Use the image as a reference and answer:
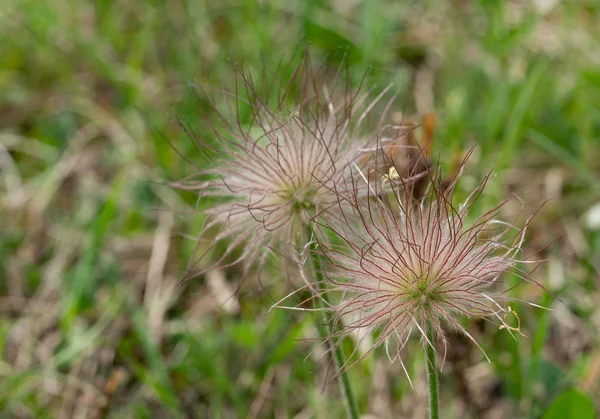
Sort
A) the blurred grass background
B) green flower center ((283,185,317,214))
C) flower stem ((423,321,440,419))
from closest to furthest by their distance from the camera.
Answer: flower stem ((423,321,440,419))
green flower center ((283,185,317,214))
the blurred grass background

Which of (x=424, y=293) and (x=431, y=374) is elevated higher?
(x=424, y=293)

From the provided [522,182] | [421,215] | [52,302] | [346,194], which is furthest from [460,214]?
[52,302]

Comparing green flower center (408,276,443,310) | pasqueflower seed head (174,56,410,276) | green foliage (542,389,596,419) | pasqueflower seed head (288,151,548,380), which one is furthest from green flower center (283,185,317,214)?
green foliage (542,389,596,419)

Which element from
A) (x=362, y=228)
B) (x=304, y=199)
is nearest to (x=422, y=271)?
(x=362, y=228)

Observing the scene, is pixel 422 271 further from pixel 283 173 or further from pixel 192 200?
pixel 192 200

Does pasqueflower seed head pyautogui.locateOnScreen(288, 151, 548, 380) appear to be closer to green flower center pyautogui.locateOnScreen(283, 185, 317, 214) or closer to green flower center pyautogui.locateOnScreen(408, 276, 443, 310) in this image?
green flower center pyautogui.locateOnScreen(408, 276, 443, 310)

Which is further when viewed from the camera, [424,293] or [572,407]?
[572,407]

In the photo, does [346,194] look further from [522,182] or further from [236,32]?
[236,32]

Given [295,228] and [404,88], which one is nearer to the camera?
[295,228]

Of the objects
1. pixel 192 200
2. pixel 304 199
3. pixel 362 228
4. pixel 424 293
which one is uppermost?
pixel 192 200
